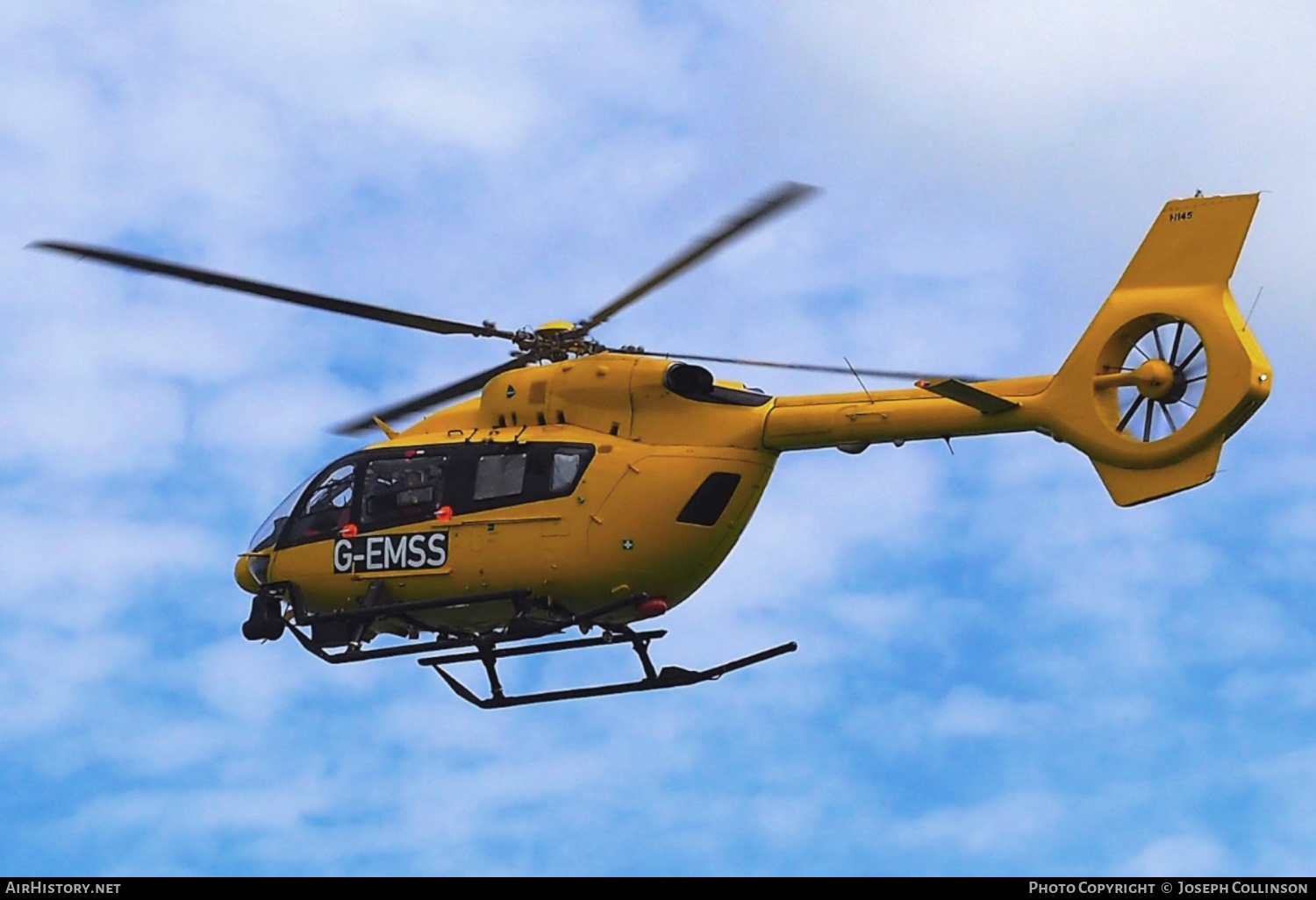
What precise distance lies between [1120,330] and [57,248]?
10.6m

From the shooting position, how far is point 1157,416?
72.6 feet

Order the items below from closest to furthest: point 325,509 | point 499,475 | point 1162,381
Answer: point 1162,381 → point 499,475 → point 325,509

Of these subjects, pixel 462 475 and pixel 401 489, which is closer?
pixel 462 475

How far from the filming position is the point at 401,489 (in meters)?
25.8

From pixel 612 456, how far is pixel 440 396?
3.10 metres

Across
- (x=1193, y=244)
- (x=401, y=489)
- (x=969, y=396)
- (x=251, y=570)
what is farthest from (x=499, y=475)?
(x=1193, y=244)

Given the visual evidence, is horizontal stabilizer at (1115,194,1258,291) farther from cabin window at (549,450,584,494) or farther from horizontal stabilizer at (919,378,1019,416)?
cabin window at (549,450,584,494)

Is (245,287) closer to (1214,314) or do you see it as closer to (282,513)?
(282,513)

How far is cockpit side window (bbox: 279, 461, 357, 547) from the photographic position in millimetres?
26250

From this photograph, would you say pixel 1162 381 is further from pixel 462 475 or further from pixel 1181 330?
pixel 462 475

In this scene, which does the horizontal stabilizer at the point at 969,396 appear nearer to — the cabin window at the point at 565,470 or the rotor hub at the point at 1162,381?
the rotor hub at the point at 1162,381

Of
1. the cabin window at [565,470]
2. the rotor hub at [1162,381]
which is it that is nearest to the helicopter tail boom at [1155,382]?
the rotor hub at [1162,381]

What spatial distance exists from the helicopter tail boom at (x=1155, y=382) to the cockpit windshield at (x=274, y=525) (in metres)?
7.64

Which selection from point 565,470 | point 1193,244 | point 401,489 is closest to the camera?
point 1193,244
